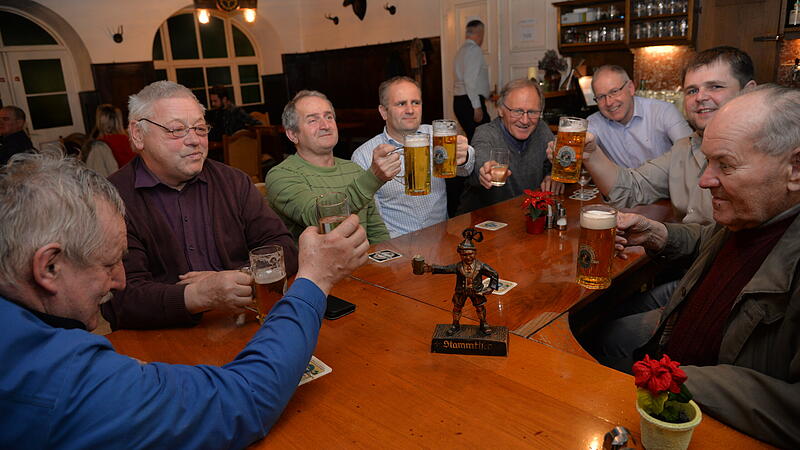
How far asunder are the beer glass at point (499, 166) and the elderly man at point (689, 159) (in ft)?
1.47

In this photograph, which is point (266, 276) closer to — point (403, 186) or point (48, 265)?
point (48, 265)

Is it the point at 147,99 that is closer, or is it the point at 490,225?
the point at 147,99

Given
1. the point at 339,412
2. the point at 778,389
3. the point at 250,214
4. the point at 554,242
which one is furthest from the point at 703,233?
the point at 250,214

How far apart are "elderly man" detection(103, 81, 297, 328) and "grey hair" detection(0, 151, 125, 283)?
0.80m


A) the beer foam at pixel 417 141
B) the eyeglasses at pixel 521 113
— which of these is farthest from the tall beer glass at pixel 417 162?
the eyeglasses at pixel 521 113

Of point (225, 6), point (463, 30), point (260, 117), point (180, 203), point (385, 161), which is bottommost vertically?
point (180, 203)

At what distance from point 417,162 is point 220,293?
88cm

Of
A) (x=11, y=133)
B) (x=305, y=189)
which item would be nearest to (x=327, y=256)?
(x=305, y=189)

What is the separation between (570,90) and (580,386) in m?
5.89

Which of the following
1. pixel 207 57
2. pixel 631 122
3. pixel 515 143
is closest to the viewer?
pixel 515 143

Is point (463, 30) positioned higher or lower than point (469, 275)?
higher

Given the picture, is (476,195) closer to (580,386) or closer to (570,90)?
(580,386)

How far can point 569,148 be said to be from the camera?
7.11ft

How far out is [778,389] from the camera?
3.42 feet
